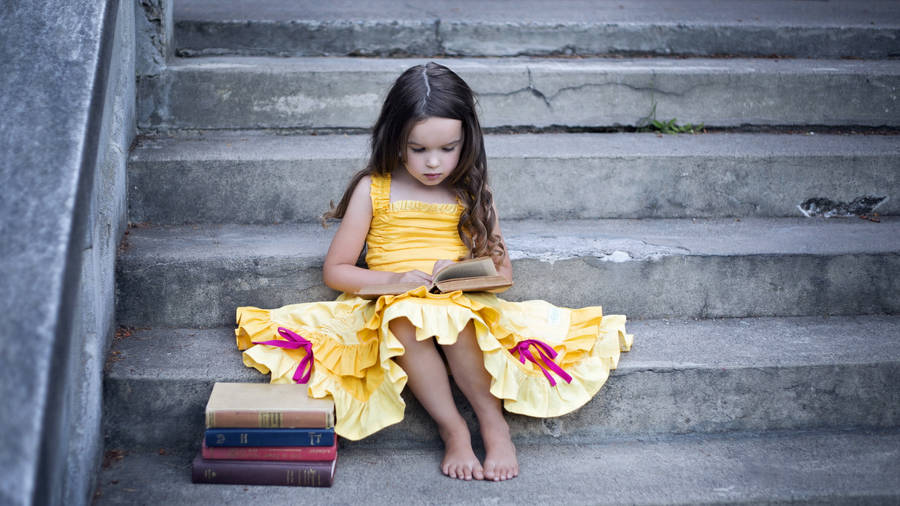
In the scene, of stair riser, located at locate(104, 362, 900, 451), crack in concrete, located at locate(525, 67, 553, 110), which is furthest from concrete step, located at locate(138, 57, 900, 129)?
stair riser, located at locate(104, 362, 900, 451)

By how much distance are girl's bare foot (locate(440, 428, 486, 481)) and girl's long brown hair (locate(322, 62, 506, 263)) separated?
1.81 feet

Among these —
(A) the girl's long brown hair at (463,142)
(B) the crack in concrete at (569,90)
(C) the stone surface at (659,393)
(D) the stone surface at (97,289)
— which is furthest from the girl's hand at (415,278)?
(B) the crack in concrete at (569,90)

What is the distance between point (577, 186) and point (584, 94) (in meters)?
0.54

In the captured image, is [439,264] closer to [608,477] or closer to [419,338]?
[419,338]

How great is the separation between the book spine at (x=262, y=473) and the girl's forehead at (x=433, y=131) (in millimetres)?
953

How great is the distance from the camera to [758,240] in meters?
2.91

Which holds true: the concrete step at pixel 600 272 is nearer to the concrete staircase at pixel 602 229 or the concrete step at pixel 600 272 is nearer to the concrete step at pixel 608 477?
the concrete staircase at pixel 602 229

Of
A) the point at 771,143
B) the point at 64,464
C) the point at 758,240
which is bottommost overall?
the point at 64,464

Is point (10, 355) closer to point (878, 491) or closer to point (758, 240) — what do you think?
point (878, 491)

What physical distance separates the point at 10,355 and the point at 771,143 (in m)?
2.82

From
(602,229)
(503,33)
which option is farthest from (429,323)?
(503,33)

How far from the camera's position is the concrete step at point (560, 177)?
9.70ft

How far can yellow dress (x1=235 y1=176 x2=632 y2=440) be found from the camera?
2.30 m

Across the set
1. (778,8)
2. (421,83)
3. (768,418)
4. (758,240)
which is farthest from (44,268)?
(778,8)
